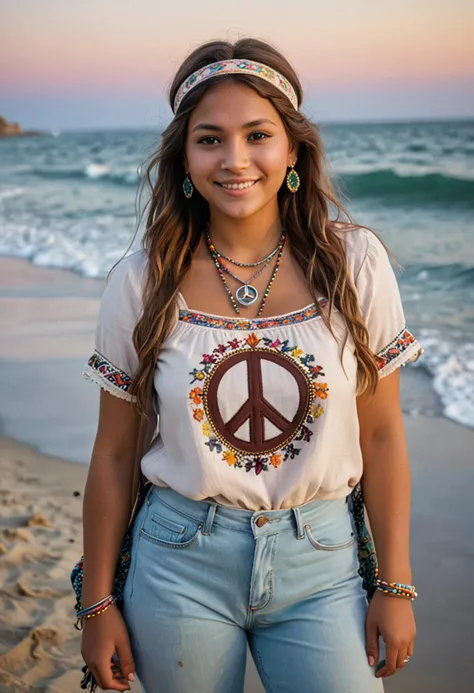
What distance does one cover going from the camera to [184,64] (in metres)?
2.03

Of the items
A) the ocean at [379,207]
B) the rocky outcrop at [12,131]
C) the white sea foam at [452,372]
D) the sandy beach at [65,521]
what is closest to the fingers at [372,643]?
the sandy beach at [65,521]

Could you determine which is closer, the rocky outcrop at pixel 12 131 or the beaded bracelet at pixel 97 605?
the beaded bracelet at pixel 97 605

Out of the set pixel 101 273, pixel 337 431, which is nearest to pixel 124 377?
pixel 337 431

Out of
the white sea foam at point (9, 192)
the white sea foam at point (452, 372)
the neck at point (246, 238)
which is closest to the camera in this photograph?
the neck at point (246, 238)

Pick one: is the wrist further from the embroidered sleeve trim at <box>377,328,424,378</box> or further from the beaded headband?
the beaded headband

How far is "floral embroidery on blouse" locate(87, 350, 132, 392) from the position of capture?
1.98 m

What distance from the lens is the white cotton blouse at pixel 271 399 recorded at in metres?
1.87

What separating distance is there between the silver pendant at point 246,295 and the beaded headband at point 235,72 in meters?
0.43

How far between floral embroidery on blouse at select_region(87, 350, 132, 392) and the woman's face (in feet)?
1.35

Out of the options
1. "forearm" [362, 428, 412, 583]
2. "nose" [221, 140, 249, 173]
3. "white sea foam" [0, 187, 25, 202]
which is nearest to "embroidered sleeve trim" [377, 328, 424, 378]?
"forearm" [362, 428, 412, 583]

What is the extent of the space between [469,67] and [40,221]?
24.0 feet

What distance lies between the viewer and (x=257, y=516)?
185 cm

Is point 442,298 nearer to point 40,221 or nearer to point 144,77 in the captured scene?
point 40,221

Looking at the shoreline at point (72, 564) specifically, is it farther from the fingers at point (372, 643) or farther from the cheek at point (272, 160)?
the cheek at point (272, 160)
